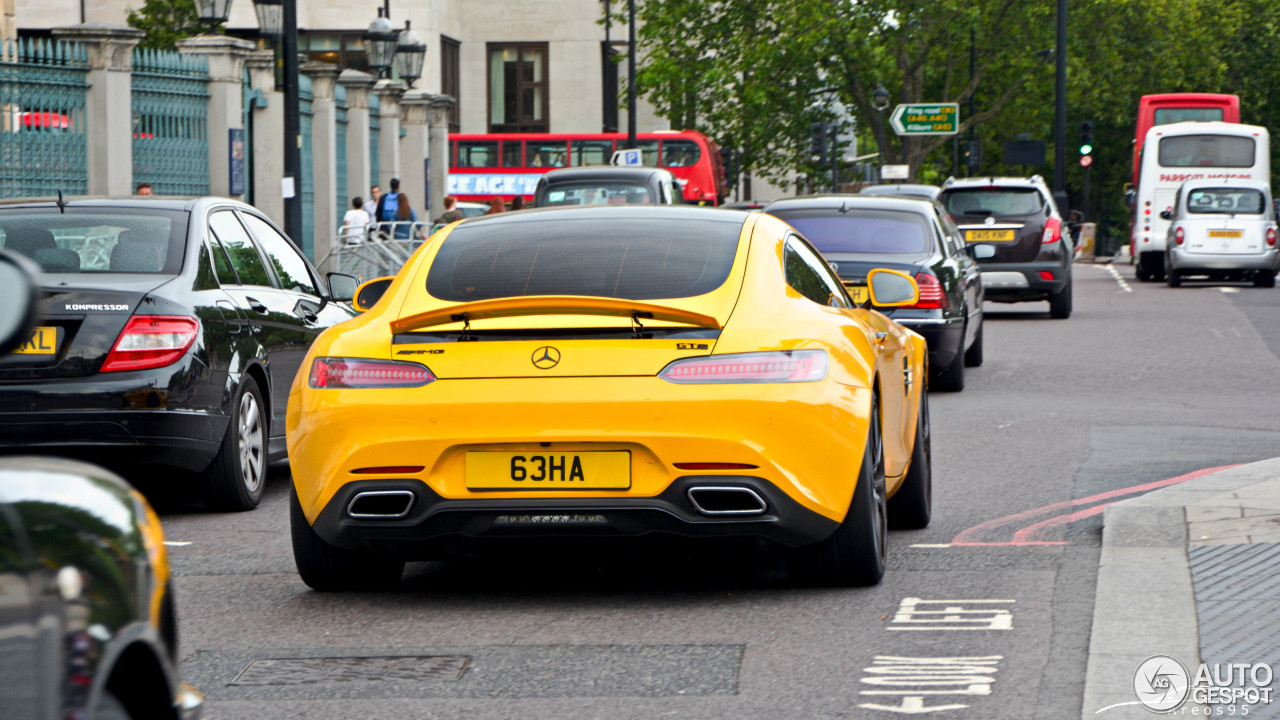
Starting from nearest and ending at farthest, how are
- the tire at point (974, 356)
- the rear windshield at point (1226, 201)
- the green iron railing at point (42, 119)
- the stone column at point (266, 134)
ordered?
the tire at point (974, 356) < the green iron railing at point (42, 119) < the stone column at point (266, 134) < the rear windshield at point (1226, 201)

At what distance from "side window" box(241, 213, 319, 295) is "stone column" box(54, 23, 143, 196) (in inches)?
533

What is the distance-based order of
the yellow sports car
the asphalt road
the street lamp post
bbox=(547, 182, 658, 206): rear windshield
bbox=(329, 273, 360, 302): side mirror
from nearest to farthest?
1. the asphalt road
2. the yellow sports car
3. bbox=(329, 273, 360, 302): side mirror
4. bbox=(547, 182, 658, 206): rear windshield
5. the street lamp post

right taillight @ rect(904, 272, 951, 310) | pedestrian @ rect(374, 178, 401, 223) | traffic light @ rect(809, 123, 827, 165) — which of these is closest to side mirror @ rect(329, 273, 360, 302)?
right taillight @ rect(904, 272, 951, 310)

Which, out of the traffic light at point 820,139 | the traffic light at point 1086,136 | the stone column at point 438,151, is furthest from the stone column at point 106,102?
the traffic light at point 1086,136

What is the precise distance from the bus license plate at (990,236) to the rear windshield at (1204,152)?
65.1ft

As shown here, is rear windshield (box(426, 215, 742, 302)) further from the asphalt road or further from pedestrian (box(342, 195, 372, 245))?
pedestrian (box(342, 195, 372, 245))

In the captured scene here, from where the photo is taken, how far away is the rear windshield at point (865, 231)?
47.3ft

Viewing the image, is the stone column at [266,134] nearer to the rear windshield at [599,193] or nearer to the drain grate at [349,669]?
the rear windshield at [599,193]

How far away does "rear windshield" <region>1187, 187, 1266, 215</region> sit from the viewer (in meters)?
34.1

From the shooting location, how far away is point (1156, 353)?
18641mm

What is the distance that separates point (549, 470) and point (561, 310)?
0.51 m

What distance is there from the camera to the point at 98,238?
28.5ft

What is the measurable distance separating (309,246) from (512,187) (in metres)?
25.4

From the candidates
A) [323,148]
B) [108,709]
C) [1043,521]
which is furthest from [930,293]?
[323,148]
